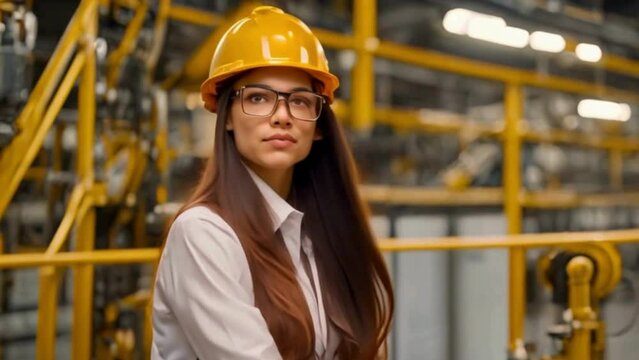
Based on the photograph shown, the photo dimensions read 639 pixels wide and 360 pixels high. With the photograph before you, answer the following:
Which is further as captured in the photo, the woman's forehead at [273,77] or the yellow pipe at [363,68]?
the yellow pipe at [363,68]

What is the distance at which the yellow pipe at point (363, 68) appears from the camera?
4.06 m

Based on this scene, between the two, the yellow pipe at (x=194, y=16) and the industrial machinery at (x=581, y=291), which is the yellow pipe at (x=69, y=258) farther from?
the yellow pipe at (x=194, y=16)

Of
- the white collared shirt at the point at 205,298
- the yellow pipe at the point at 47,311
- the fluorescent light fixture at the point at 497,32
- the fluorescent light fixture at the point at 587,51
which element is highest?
the fluorescent light fixture at the point at 497,32

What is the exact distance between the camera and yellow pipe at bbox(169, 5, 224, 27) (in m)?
4.11

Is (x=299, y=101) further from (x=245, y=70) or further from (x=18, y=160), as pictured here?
(x=18, y=160)

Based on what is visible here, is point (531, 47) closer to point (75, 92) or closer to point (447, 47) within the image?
point (447, 47)

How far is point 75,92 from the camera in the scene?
395 cm

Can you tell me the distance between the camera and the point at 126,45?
11.1 feet

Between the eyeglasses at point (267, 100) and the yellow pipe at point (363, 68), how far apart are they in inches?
114

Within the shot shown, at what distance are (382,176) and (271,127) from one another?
4.97 m

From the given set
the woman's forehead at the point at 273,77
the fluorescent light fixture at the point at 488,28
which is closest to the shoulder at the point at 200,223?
the woman's forehead at the point at 273,77

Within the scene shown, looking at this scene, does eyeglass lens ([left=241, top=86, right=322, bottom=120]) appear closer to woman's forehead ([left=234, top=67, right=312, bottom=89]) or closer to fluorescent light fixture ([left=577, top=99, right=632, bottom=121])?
woman's forehead ([left=234, top=67, right=312, bottom=89])

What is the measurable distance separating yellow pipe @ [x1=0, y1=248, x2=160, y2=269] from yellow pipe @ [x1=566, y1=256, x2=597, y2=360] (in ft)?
4.69

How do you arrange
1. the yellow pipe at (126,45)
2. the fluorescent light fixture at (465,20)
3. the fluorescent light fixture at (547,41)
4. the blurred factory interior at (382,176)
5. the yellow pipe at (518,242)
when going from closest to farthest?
the yellow pipe at (518,242) → the blurred factory interior at (382,176) → the yellow pipe at (126,45) → the fluorescent light fixture at (465,20) → the fluorescent light fixture at (547,41)
